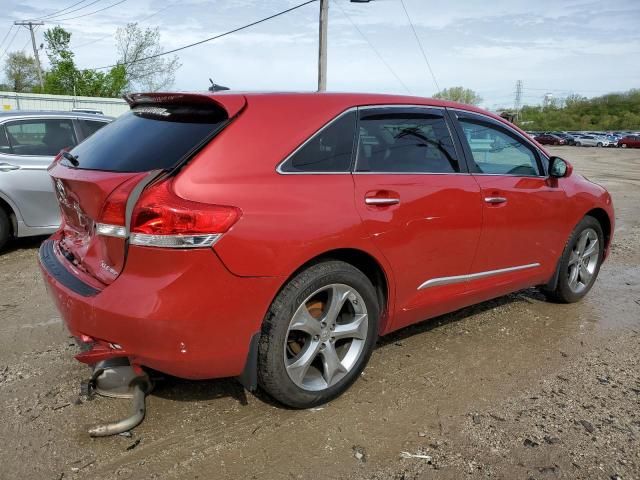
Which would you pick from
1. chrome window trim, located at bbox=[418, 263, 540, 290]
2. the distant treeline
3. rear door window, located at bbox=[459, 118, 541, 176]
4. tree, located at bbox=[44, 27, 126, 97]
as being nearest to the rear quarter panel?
chrome window trim, located at bbox=[418, 263, 540, 290]

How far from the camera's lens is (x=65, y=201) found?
2.96m

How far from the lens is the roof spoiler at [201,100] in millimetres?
2631

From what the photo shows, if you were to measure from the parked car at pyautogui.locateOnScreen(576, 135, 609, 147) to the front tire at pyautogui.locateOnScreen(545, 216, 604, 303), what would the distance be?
200 ft

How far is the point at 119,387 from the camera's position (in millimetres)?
2932

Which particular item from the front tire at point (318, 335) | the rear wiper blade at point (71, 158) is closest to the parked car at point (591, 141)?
the front tire at point (318, 335)

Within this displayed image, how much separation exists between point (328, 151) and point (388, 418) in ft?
4.74

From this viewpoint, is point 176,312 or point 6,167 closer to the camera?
point 176,312

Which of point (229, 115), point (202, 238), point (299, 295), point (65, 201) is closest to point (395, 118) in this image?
point (229, 115)

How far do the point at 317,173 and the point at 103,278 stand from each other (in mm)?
1155

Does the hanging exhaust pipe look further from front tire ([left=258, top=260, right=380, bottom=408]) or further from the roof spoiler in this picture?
the roof spoiler

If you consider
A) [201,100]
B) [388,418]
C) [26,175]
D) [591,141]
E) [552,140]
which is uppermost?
[201,100]

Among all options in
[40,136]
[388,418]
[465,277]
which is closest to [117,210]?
[388,418]

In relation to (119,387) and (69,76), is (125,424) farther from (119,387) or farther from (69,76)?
(69,76)

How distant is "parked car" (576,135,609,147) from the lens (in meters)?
58.1
